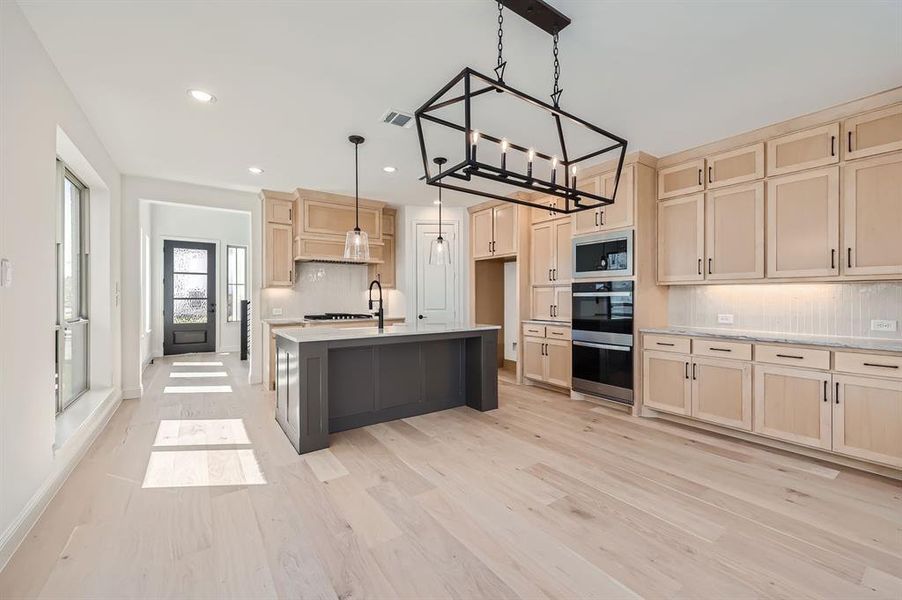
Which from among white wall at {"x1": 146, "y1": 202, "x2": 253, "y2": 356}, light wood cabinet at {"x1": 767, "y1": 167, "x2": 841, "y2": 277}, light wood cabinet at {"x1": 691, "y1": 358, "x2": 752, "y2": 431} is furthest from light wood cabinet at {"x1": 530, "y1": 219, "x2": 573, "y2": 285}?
white wall at {"x1": 146, "y1": 202, "x2": 253, "y2": 356}

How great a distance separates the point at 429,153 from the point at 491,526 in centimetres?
327

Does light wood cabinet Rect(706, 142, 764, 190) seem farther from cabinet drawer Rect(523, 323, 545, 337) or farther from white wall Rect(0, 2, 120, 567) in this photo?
white wall Rect(0, 2, 120, 567)

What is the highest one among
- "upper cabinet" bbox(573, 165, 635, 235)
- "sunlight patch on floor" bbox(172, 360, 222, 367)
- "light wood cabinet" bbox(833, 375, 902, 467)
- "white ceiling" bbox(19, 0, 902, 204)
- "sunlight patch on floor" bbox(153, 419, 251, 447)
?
"white ceiling" bbox(19, 0, 902, 204)

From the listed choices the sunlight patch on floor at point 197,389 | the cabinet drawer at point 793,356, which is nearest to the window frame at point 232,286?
the sunlight patch on floor at point 197,389

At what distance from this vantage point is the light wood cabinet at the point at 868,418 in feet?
8.67

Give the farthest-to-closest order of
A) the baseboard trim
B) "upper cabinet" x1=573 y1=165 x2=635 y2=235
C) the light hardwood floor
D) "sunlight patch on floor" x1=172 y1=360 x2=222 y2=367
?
"sunlight patch on floor" x1=172 y1=360 x2=222 y2=367 → "upper cabinet" x1=573 y1=165 x2=635 y2=235 → the baseboard trim → the light hardwood floor

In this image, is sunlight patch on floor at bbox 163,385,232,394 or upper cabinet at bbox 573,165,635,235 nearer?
upper cabinet at bbox 573,165,635,235

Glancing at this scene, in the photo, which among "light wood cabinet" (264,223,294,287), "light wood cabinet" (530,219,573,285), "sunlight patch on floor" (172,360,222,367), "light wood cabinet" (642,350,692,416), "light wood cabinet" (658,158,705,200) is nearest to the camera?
"light wood cabinet" (642,350,692,416)

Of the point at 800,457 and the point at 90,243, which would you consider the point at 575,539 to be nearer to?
the point at 800,457

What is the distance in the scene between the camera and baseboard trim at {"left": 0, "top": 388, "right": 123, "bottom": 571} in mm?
1872

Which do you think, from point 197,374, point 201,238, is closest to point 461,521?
point 197,374

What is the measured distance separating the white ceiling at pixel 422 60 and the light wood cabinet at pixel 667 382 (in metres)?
2.00

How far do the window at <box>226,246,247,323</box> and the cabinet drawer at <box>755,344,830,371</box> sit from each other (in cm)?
850

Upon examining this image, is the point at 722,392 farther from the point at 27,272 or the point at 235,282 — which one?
the point at 235,282
